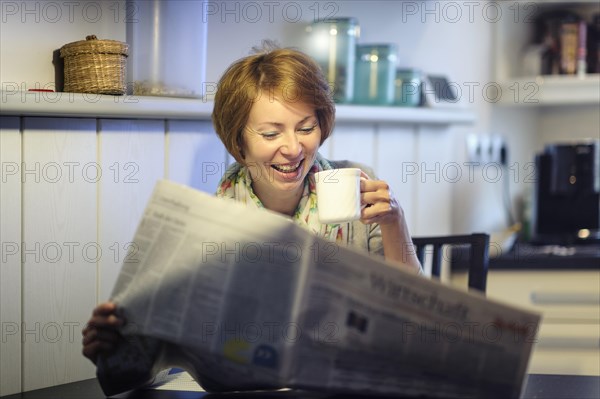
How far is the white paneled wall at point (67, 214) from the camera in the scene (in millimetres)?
1550

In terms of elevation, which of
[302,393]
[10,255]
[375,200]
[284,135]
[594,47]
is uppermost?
[594,47]

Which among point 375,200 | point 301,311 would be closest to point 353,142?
point 375,200

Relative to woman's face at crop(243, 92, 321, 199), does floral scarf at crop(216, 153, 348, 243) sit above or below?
below

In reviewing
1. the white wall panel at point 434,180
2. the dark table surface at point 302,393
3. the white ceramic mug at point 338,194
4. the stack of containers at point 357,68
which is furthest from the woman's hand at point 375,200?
the white wall panel at point 434,180

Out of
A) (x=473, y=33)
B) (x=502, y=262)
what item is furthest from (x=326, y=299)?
(x=473, y=33)

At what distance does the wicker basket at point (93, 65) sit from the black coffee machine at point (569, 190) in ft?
5.44

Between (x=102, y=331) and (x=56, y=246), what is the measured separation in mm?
489

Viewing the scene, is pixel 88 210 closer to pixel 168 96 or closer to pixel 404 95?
pixel 168 96

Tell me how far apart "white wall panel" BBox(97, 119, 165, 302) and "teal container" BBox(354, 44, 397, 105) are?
706mm

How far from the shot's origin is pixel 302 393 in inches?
48.5

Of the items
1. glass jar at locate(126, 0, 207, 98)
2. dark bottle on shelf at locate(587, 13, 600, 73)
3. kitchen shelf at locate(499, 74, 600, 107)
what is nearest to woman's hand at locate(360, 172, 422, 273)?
glass jar at locate(126, 0, 207, 98)

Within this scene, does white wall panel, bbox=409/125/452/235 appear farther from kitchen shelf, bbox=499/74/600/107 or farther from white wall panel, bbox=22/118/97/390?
white wall panel, bbox=22/118/97/390

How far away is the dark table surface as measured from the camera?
122cm

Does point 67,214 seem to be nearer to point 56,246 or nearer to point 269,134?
point 56,246
